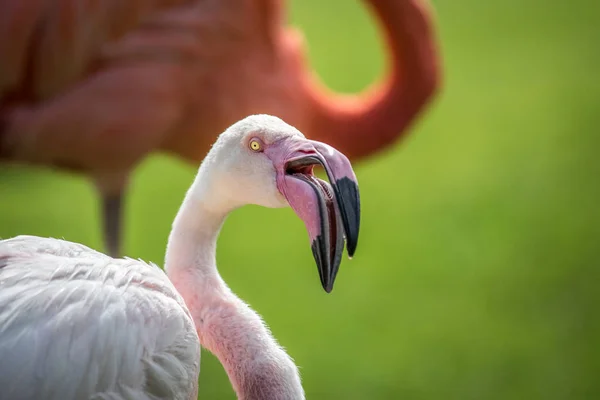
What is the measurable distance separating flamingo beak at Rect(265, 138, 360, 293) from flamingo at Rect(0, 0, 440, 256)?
157cm

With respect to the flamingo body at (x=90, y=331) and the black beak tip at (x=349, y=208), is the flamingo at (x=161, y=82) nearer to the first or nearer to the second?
the flamingo body at (x=90, y=331)

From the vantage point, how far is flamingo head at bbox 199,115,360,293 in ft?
5.16

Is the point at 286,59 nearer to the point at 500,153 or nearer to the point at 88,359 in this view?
the point at 88,359

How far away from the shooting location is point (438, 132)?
6699mm

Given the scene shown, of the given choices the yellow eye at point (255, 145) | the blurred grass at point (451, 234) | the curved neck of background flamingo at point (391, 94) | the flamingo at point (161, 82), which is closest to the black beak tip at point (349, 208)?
the yellow eye at point (255, 145)

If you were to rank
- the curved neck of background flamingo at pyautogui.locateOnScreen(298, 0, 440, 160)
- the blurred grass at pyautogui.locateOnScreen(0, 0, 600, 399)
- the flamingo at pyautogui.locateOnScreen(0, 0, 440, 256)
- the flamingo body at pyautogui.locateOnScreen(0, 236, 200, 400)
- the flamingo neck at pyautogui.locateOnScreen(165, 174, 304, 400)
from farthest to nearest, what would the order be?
1. the blurred grass at pyautogui.locateOnScreen(0, 0, 600, 399)
2. the curved neck of background flamingo at pyautogui.locateOnScreen(298, 0, 440, 160)
3. the flamingo at pyautogui.locateOnScreen(0, 0, 440, 256)
4. the flamingo neck at pyautogui.locateOnScreen(165, 174, 304, 400)
5. the flamingo body at pyautogui.locateOnScreen(0, 236, 200, 400)

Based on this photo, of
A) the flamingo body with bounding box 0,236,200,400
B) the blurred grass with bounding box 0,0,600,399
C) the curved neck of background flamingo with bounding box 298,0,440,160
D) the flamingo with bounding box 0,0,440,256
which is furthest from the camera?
the blurred grass with bounding box 0,0,600,399

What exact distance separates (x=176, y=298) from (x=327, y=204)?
35 cm

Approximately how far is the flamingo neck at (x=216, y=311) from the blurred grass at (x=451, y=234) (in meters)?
1.73

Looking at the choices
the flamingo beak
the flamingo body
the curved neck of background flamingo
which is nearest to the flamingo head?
the flamingo beak

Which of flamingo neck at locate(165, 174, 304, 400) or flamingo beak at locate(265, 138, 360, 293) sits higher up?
flamingo beak at locate(265, 138, 360, 293)

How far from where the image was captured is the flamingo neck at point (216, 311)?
5.53 ft

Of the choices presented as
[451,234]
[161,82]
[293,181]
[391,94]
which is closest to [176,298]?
[293,181]

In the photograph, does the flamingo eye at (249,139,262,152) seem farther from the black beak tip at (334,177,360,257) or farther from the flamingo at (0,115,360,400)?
the black beak tip at (334,177,360,257)
